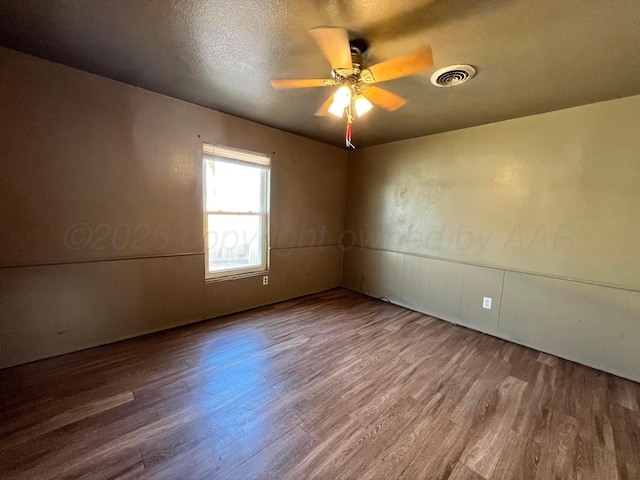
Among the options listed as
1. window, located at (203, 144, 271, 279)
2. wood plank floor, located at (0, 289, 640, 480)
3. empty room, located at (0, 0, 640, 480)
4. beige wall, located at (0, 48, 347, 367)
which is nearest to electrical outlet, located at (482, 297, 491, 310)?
empty room, located at (0, 0, 640, 480)

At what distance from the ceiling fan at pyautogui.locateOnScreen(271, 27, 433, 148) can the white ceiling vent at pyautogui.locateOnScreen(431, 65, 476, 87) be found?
30cm

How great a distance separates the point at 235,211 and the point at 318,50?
2.05 metres

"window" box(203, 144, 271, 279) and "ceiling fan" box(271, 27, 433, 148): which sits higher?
"ceiling fan" box(271, 27, 433, 148)

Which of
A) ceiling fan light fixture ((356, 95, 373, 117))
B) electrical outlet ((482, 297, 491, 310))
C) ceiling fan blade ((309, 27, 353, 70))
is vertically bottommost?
electrical outlet ((482, 297, 491, 310))

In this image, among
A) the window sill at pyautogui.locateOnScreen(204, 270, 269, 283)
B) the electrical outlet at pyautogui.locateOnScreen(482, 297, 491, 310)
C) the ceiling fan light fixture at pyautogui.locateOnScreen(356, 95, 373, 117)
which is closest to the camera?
the ceiling fan light fixture at pyautogui.locateOnScreen(356, 95, 373, 117)

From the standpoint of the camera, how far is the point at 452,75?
1.97 metres

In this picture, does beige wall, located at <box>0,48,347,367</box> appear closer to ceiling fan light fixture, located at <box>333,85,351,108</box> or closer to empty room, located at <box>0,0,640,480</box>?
empty room, located at <box>0,0,640,480</box>

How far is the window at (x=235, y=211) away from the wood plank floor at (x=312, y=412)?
0.96 metres

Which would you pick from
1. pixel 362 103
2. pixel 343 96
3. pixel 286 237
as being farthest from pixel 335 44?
pixel 286 237

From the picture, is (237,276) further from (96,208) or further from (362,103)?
(362,103)

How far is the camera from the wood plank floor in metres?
1.39

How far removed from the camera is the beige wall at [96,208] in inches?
79.8

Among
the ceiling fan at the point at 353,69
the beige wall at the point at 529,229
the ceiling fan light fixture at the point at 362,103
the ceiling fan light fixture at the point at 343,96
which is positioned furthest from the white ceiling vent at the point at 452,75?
the beige wall at the point at 529,229

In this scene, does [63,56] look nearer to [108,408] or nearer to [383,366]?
[108,408]
